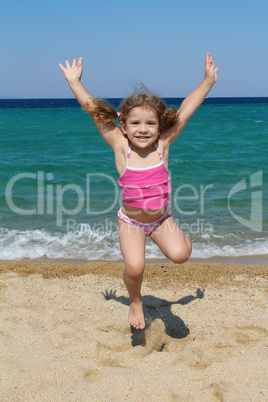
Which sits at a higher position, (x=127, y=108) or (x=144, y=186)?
(x=127, y=108)

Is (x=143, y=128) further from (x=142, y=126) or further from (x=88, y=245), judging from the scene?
(x=88, y=245)

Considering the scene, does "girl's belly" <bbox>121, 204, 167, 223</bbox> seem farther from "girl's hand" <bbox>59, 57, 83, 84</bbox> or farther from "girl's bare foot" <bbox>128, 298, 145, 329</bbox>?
"girl's hand" <bbox>59, 57, 83, 84</bbox>

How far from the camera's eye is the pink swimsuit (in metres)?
3.36

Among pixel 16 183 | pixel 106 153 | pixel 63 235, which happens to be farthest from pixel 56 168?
pixel 63 235

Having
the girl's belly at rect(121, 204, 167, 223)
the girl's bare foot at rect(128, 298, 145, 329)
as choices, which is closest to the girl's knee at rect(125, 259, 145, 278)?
the girl's bare foot at rect(128, 298, 145, 329)

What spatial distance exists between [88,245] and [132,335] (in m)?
2.94

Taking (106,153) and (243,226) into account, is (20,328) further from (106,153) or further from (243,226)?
(106,153)

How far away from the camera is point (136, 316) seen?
332cm

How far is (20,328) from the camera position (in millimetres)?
3354

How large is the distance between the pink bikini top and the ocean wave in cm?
251

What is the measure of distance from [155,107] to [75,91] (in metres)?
0.66
